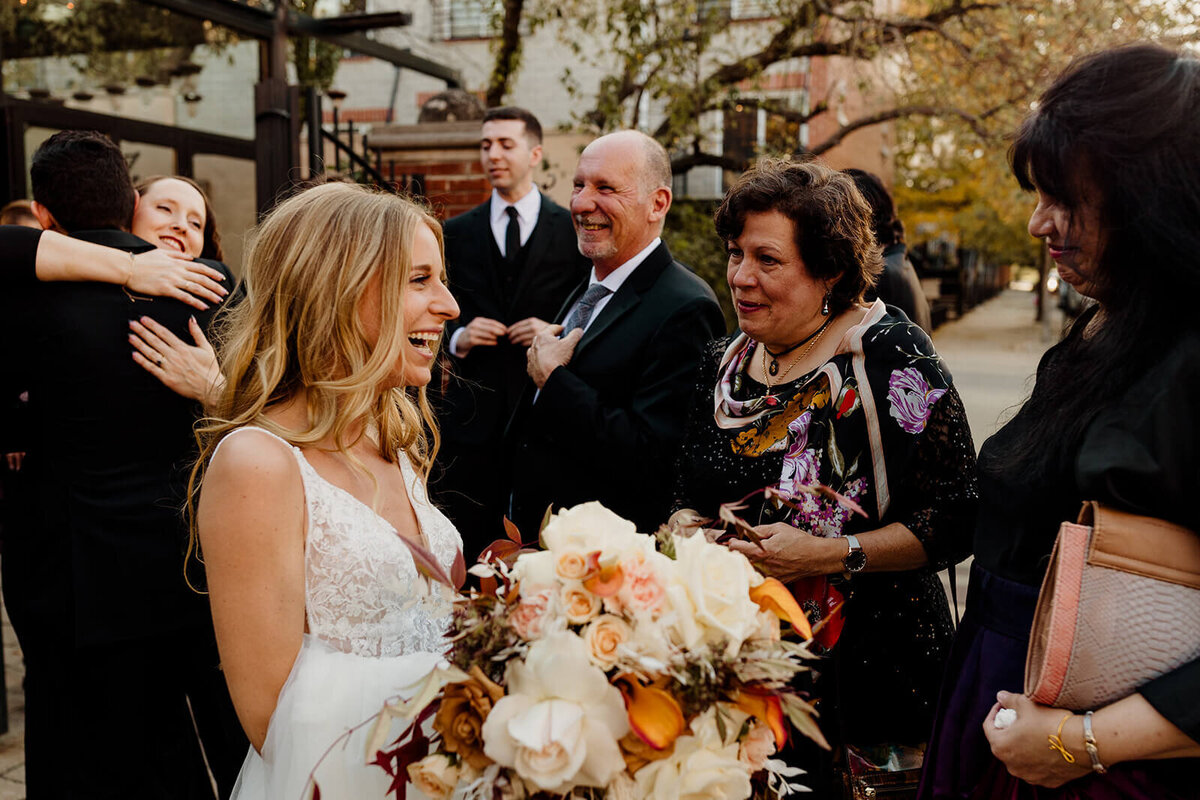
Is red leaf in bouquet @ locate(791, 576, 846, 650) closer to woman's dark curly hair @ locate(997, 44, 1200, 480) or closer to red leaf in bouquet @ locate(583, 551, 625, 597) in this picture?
woman's dark curly hair @ locate(997, 44, 1200, 480)

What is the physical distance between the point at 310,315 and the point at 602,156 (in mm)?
1916

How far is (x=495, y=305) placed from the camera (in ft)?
15.5

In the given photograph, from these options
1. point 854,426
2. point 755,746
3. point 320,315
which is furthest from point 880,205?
point 755,746

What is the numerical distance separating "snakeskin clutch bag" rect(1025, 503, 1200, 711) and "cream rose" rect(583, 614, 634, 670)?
28.8 inches

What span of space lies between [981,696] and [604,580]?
926 mm

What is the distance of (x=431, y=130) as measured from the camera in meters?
6.96

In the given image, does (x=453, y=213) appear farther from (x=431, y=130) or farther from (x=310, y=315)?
(x=310, y=315)

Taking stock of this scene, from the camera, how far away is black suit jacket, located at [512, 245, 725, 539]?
321cm

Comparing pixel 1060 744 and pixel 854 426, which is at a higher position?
pixel 854 426

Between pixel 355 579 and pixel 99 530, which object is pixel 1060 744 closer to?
pixel 355 579

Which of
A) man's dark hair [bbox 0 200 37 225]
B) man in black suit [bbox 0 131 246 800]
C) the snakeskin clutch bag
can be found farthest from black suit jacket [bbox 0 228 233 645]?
man's dark hair [bbox 0 200 37 225]

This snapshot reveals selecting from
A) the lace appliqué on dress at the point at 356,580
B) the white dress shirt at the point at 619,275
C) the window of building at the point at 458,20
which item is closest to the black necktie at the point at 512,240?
the white dress shirt at the point at 619,275

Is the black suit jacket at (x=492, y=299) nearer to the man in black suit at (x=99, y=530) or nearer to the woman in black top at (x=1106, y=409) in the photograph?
the man in black suit at (x=99, y=530)

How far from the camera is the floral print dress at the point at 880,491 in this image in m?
2.31
